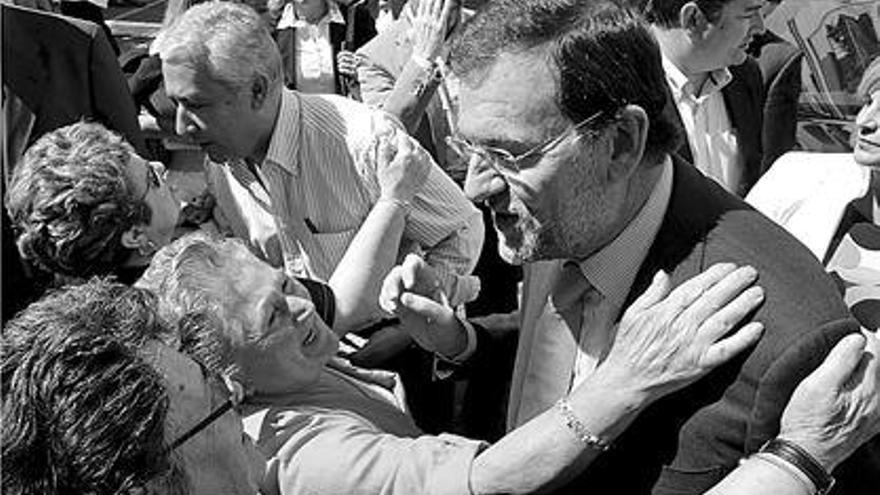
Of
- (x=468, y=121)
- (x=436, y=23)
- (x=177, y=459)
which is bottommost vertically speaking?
(x=436, y=23)

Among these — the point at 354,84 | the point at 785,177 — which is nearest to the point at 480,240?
the point at 785,177

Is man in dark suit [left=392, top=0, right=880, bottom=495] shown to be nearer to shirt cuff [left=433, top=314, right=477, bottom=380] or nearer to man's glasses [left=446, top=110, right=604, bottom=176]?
man's glasses [left=446, top=110, right=604, bottom=176]

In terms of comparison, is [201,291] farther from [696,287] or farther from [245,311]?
[696,287]

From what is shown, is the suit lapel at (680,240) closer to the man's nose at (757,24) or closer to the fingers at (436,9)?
the man's nose at (757,24)

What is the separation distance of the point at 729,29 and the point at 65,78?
175 centimetres

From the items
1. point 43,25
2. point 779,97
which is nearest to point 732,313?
point 43,25

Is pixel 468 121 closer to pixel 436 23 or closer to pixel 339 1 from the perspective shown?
pixel 436 23

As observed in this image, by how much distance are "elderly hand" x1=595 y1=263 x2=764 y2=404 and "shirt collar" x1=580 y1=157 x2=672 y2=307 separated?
0.10 metres

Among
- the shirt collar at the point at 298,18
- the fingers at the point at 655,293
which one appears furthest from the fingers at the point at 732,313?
the shirt collar at the point at 298,18

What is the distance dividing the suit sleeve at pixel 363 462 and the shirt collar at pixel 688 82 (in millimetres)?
1830

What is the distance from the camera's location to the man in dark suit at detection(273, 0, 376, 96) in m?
5.28

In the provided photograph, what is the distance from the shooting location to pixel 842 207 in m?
2.84

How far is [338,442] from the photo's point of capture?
2.06 meters

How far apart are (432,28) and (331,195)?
1069mm
